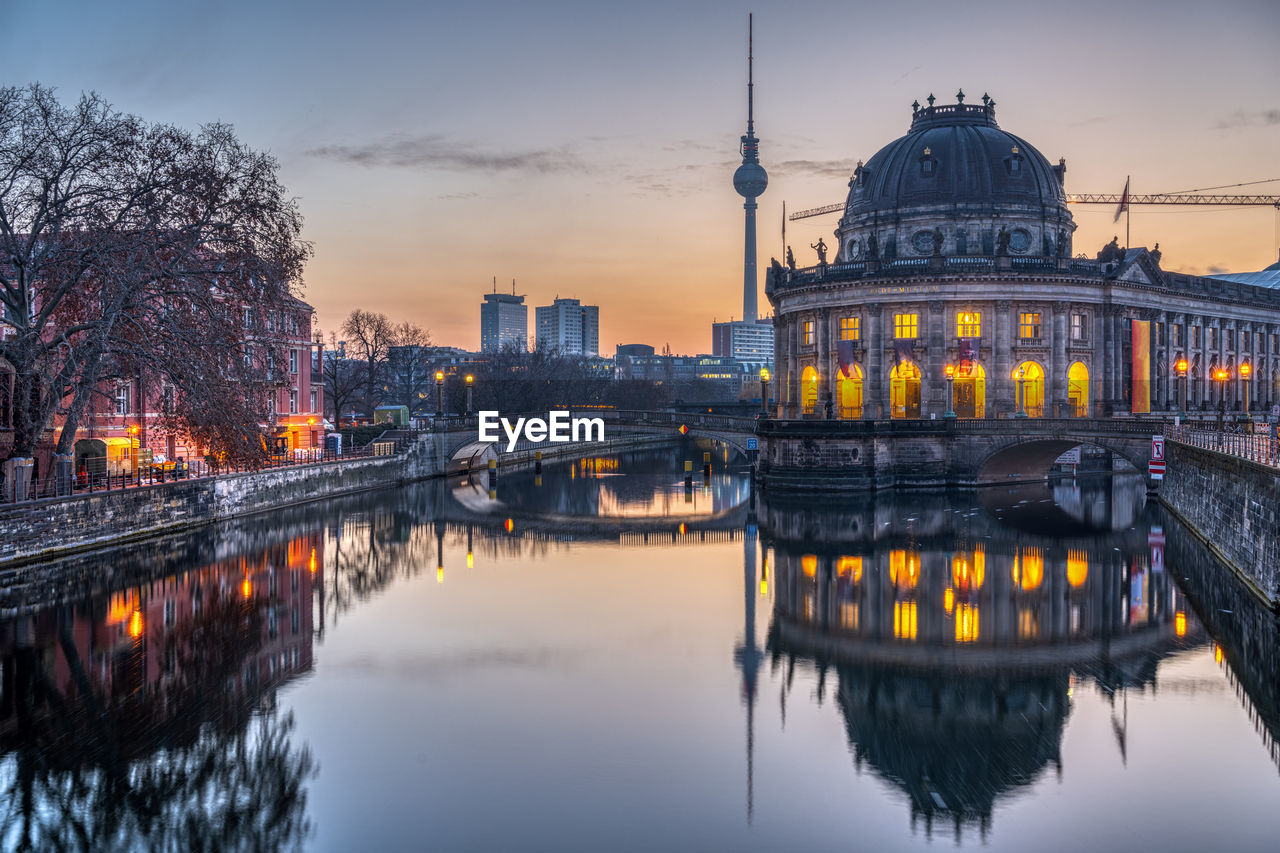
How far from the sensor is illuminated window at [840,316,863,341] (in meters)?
76.0

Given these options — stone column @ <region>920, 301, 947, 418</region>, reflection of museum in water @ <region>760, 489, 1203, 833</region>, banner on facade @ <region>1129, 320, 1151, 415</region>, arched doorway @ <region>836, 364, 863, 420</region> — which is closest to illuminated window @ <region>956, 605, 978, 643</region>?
reflection of museum in water @ <region>760, 489, 1203, 833</region>

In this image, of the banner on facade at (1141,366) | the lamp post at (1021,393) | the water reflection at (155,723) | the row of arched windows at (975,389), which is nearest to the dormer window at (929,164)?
the row of arched windows at (975,389)

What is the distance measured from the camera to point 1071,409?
246 feet

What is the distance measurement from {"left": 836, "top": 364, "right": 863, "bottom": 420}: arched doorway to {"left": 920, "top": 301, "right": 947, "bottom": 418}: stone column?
566 centimetres

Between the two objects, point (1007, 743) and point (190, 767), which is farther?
point (1007, 743)

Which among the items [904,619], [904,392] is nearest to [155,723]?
[904,619]

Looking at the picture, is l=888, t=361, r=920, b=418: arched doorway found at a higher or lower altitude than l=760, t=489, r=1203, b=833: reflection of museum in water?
higher

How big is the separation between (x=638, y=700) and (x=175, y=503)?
29444mm

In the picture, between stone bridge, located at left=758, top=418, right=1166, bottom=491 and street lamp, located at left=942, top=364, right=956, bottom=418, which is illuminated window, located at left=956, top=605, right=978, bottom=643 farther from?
street lamp, located at left=942, top=364, right=956, bottom=418

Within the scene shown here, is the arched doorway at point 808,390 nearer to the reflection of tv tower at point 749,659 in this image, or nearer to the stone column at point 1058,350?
the stone column at point 1058,350

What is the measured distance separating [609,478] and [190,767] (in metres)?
63.4

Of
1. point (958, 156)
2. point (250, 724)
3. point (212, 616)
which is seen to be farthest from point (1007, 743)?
point (958, 156)

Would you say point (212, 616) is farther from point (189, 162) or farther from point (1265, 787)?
point (1265, 787)

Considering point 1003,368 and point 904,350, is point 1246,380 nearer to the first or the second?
point 1003,368
